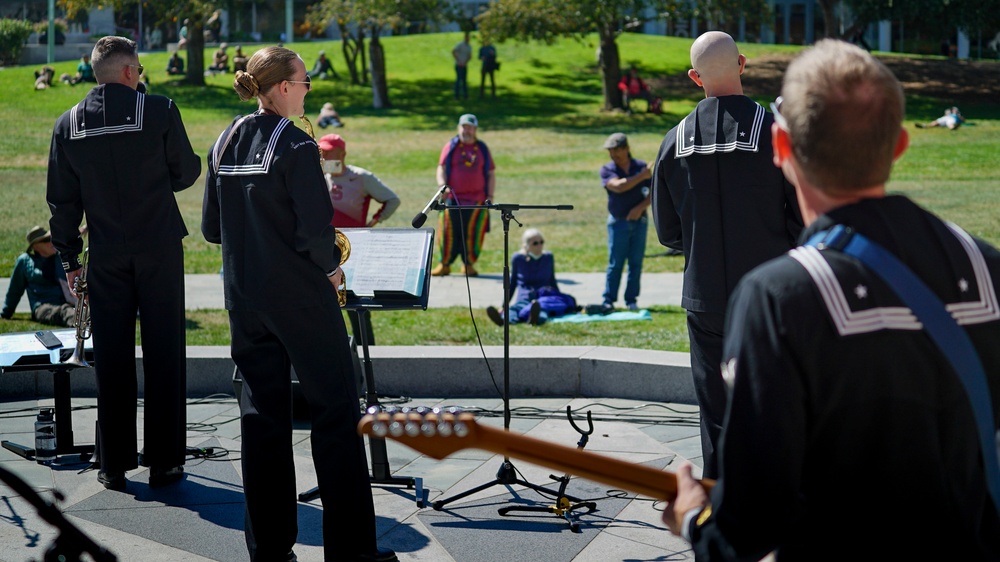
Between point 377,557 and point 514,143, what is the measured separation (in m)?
27.9

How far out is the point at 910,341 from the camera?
199 centimetres

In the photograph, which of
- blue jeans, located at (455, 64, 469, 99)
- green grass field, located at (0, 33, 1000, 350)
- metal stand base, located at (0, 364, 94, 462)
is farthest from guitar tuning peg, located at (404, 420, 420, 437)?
blue jeans, located at (455, 64, 469, 99)

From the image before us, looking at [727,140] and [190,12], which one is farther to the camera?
[190,12]

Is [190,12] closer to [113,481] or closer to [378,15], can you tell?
[378,15]

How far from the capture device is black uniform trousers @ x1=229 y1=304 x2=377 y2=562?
14.8 feet

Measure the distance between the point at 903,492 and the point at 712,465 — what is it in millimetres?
2431

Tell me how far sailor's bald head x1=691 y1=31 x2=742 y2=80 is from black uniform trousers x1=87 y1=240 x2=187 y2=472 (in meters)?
2.79

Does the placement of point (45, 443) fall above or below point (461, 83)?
below

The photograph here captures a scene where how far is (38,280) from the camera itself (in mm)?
10945

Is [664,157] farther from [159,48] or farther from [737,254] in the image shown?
[159,48]

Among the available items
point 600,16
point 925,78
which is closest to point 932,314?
point 600,16

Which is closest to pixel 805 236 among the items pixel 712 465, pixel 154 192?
pixel 712 465

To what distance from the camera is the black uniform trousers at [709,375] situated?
4.50m

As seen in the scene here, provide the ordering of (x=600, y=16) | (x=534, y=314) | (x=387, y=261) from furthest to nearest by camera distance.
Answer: (x=600, y=16)
(x=534, y=314)
(x=387, y=261)
